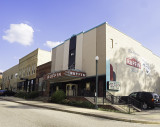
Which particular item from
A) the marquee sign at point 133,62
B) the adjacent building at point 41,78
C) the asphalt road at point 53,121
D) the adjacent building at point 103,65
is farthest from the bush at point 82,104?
the adjacent building at point 41,78

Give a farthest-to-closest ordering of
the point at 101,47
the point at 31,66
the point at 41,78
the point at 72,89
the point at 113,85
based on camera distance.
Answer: the point at 31,66
the point at 41,78
the point at 72,89
the point at 101,47
the point at 113,85

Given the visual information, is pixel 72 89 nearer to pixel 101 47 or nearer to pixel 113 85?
pixel 113 85

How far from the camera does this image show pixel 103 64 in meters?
20.1

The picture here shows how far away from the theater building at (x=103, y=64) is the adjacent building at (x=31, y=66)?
961cm

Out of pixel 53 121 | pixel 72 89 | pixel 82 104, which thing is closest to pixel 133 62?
pixel 72 89

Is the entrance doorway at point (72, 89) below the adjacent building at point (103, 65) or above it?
below

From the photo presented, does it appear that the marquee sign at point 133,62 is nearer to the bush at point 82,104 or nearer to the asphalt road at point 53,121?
the bush at point 82,104

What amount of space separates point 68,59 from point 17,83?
1063 inches

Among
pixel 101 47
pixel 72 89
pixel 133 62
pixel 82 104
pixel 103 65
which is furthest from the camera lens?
pixel 133 62

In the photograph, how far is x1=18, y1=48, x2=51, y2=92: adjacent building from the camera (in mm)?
37000

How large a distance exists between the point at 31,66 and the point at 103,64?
24.3 m

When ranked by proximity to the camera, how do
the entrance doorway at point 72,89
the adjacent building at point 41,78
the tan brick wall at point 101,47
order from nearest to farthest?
the tan brick wall at point 101,47 < the entrance doorway at point 72,89 < the adjacent building at point 41,78

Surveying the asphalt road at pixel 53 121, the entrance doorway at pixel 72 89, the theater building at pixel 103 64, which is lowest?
the asphalt road at pixel 53 121

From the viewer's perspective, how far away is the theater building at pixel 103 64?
20.5m
